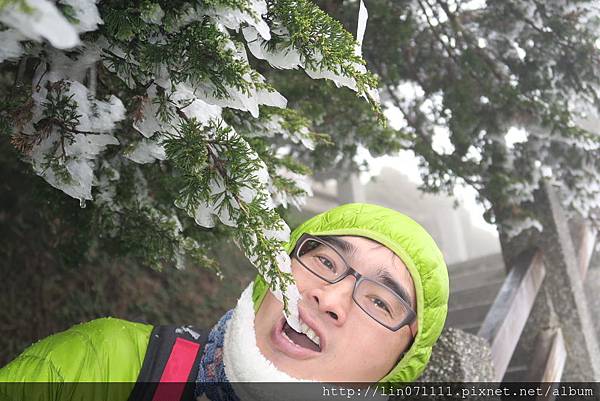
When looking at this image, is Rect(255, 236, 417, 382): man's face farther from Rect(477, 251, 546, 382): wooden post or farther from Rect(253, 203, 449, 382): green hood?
Rect(477, 251, 546, 382): wooden post

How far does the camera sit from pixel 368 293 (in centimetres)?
206

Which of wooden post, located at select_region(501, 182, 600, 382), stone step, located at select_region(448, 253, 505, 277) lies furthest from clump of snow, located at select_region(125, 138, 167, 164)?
stone step, located at select_region(448, 253, 505, 277)

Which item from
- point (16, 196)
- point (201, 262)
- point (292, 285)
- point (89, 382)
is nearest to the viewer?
point (292, 285)

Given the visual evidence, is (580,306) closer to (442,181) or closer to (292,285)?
(442,181)

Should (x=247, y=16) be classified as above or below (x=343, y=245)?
above

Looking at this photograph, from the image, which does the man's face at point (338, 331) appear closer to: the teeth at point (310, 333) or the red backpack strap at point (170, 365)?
the teeth at point (310, 333)

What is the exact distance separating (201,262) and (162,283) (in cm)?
427

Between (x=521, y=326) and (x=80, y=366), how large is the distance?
12.9ft

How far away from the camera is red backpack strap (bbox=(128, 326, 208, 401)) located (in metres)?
2.02

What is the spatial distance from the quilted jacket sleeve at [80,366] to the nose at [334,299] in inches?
31.5

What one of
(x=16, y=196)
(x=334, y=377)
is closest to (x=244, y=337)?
(x=334, y=377)

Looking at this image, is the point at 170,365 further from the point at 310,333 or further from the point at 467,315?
the point at 467,315

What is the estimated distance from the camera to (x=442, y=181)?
16.6 feet

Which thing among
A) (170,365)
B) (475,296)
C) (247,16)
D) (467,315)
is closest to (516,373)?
(467,315)
